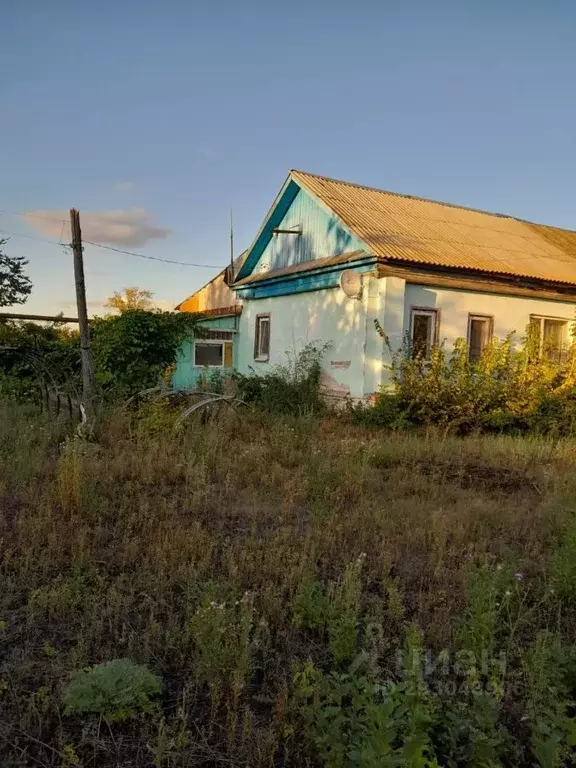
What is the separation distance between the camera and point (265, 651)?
112 inches

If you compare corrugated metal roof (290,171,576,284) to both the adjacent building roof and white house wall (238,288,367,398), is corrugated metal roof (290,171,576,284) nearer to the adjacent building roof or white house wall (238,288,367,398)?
white house wall (238,288,367,398)

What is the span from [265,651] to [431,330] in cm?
1056

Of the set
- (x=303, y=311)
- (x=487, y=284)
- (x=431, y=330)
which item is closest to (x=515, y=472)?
(x=431, y=330)

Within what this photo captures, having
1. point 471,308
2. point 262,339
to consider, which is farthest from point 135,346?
point 471,308

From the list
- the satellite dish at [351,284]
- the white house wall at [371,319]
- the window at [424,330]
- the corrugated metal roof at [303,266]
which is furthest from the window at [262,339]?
the window at [424,330]

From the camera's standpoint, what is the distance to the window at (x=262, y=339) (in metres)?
16.0

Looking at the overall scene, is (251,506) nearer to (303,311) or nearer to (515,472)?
(515,472)

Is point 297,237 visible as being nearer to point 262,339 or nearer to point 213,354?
point 262,339

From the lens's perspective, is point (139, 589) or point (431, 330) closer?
point (139, 589)

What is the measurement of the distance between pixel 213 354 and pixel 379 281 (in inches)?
316

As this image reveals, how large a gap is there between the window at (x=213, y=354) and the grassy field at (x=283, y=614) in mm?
11689

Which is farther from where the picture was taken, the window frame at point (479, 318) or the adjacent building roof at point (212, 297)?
the adjacent building roof at point (212, 297)

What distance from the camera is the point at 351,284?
11781 mm

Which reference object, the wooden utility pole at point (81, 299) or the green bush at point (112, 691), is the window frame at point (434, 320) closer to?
the wooden utility pole at point (81, 299)
